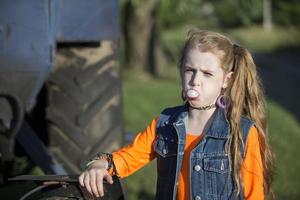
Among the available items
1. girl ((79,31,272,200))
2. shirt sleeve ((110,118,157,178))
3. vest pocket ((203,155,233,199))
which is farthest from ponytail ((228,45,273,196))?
shirt sleeve ((110,118,157,178))

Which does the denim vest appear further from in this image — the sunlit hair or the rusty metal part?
the rusty metal part

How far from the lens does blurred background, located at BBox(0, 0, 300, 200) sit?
734 centimetres

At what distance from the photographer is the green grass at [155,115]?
22.8 feet

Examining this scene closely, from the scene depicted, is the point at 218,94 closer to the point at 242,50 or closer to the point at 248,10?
the point at 242,50

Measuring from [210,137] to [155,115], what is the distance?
8886mm

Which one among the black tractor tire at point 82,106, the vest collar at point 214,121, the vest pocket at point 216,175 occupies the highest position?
the vest collar at point 214,121

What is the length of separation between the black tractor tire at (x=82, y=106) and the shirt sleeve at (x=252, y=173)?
83.1 inches

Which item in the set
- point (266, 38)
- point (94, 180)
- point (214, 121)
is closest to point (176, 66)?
point (214, 121)

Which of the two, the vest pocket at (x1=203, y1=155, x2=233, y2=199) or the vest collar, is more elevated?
the vest collar

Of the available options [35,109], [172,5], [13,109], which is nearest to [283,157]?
[35,109]

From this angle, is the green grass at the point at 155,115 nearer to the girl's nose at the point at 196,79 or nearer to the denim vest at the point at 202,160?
the denim vest at the point at 202,160

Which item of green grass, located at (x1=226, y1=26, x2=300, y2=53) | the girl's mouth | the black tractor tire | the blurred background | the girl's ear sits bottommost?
green grass, located at (x1=226, y1=26, x2=300, y2=53)

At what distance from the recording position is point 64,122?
5.34 m

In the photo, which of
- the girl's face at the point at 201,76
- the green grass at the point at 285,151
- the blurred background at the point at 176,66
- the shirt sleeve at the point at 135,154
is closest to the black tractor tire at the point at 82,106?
the blurred background at the point at 176,66
